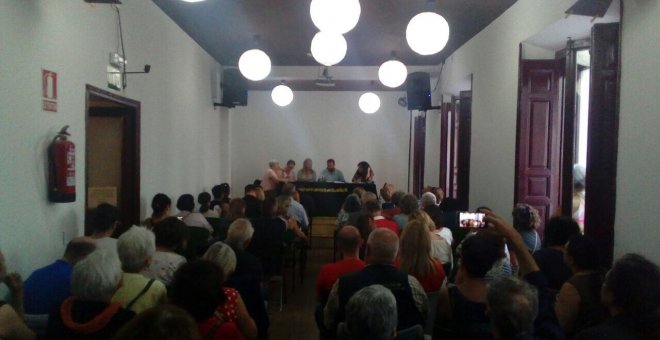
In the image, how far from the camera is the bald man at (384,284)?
8.71ft

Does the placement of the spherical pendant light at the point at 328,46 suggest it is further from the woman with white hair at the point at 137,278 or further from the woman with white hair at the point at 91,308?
the woman with white hair at the point at 91,308

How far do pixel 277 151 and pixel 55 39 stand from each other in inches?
360

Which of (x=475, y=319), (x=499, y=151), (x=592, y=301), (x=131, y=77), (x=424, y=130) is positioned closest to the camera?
(x=475, y=319)

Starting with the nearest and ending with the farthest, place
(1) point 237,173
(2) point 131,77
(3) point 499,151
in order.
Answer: (2) point 131,77
(3) point 499,151
(1) point 237,173

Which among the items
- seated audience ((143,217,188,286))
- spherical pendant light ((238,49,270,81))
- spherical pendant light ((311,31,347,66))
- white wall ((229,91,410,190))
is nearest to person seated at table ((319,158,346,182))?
white wall ((229,91,410,190))

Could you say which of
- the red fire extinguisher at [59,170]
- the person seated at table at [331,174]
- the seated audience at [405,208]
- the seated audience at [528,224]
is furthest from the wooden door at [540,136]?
the person seated at table at [331,174]

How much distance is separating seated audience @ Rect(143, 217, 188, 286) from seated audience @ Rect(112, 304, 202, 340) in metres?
1.82

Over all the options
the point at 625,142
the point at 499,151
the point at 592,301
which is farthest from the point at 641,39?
the point at 499,151

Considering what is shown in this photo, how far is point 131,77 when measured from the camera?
5781 mm

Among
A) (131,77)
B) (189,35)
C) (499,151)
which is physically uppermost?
(189,35)

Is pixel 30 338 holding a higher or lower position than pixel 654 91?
lower

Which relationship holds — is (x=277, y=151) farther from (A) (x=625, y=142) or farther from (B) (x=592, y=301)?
(B) (x=592, y=301)

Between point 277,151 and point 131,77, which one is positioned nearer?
point 131,77

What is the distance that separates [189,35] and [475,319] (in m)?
6.95
